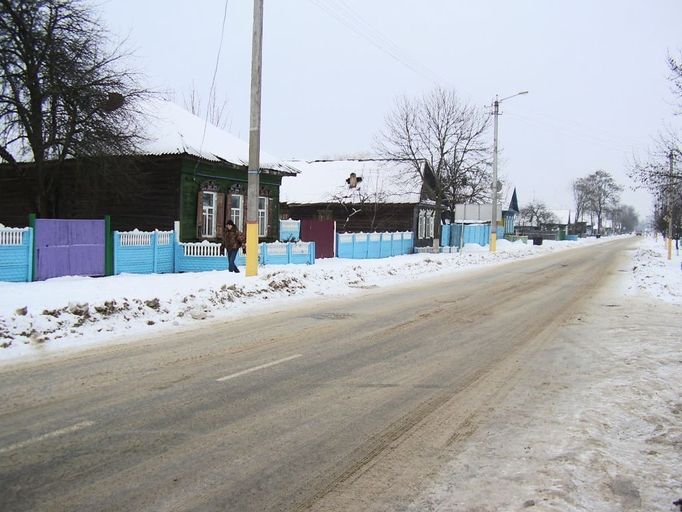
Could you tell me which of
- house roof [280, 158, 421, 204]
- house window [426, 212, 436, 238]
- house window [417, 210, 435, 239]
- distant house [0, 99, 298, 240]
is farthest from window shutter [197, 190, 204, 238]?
house window [426, 212, 436, 238]

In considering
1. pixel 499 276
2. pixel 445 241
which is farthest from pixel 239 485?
pixel 445 241

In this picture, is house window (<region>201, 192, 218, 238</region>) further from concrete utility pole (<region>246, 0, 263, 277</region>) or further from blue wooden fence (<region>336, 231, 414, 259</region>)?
concrete utility pole (<region>246, 0, 263, 277</region>)

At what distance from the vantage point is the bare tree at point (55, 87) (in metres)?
16.3

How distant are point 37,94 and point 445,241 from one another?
33143 mm

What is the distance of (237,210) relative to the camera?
953 inches

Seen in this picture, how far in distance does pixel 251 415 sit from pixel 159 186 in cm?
1771

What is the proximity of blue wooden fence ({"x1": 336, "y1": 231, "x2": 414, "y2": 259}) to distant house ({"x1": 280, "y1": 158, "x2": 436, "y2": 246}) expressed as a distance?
17.8 feet

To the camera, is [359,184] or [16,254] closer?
[16,254]

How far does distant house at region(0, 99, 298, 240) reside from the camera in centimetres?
2022

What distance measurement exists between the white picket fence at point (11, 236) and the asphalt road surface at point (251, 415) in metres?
6.65

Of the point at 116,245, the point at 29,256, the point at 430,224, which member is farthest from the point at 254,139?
the point at 430,224

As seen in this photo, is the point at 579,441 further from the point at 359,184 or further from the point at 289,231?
the point at 359,184

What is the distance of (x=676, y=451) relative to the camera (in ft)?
14.4

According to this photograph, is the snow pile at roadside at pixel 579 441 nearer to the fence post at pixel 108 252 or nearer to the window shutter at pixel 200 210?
the fence post at pixel 108 252
